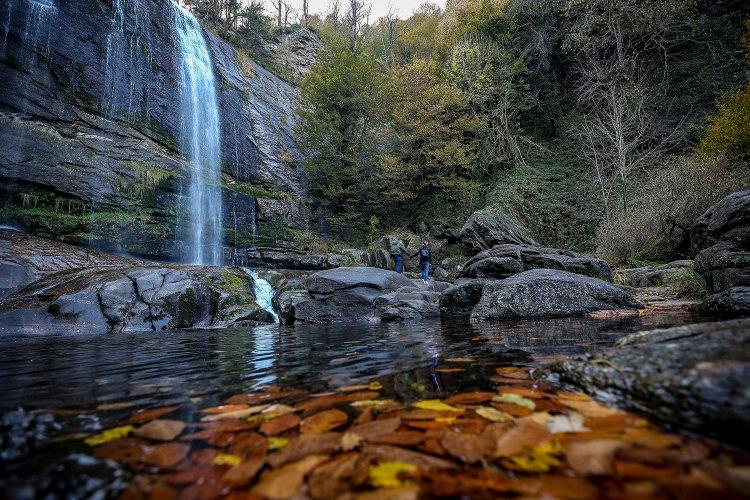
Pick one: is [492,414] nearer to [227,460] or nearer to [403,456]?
[403,456]

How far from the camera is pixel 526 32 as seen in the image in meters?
18.6

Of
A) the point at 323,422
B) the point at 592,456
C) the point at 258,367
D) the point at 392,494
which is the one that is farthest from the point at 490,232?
the point at 392,494

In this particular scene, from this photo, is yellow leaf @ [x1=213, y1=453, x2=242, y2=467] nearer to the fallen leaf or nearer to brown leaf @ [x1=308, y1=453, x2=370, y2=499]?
brown leaf @ [x1=308, y1=453, x2=370, y2=499]

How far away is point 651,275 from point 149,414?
9.50 metres

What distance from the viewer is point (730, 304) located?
372cm

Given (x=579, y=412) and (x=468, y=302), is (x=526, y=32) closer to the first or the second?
(x=468, y=302)

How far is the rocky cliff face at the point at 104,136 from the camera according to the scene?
10.5 metres

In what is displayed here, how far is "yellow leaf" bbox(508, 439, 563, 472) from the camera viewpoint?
2.60ft

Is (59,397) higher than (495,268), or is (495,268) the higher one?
(495,268)

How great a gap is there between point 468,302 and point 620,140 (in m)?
11.3

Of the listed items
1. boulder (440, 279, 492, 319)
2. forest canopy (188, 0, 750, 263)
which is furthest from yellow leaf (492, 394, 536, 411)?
forest canopy (188, 0, 750, 263)

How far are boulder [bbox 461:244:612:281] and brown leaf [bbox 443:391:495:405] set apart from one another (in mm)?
7475

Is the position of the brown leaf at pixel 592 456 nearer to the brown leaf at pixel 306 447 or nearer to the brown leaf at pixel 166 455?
the brown leaf at pixel 306 447

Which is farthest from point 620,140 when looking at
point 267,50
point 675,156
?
point 267,50
